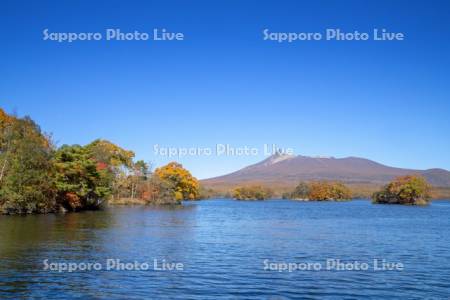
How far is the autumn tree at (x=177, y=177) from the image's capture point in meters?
133

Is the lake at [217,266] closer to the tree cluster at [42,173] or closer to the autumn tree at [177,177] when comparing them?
the tree cluster at [42,173]

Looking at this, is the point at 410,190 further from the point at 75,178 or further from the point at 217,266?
the point at 217,266

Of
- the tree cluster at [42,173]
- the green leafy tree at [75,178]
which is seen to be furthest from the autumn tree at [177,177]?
the green leafy tree at [75,178]

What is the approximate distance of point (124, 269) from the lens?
23594 millimetres

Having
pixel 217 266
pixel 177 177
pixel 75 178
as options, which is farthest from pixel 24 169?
pixel 177 177

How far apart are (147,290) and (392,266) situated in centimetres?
1344

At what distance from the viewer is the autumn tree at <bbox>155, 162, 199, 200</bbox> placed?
437ft

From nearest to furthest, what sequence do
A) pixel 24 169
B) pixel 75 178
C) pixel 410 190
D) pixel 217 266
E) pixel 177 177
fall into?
pixel 217 266 < pixel 24 169 < pixel 75 178 < pixel 177 177 < pixel 410 190

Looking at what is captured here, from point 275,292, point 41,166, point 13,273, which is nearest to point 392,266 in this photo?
point 275,292

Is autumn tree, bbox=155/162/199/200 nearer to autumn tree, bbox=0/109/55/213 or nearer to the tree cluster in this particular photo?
the tree cluster

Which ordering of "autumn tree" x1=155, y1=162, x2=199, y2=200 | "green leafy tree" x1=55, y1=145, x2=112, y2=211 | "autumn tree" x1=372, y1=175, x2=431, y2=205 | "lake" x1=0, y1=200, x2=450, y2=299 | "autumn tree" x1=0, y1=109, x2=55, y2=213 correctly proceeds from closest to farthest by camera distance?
"lake" x1=0, y1=200, x2=450, y2=299
"autumn tree" x1=0, y1=109, x2=55, y2=213
"green leafy tree" x1=55, y1=145, x2=112, y2=211
"autumn tree" x1=155, y1=162, x2=199, y2=200
"autumn tree" x1=372, y1=175, x2=431, y2=205

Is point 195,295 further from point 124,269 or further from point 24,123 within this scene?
point 24,123

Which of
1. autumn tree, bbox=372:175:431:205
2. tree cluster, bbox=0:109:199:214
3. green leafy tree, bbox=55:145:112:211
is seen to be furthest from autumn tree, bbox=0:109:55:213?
autumn tree, bbox=372:175:431:205

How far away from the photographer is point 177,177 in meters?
136
